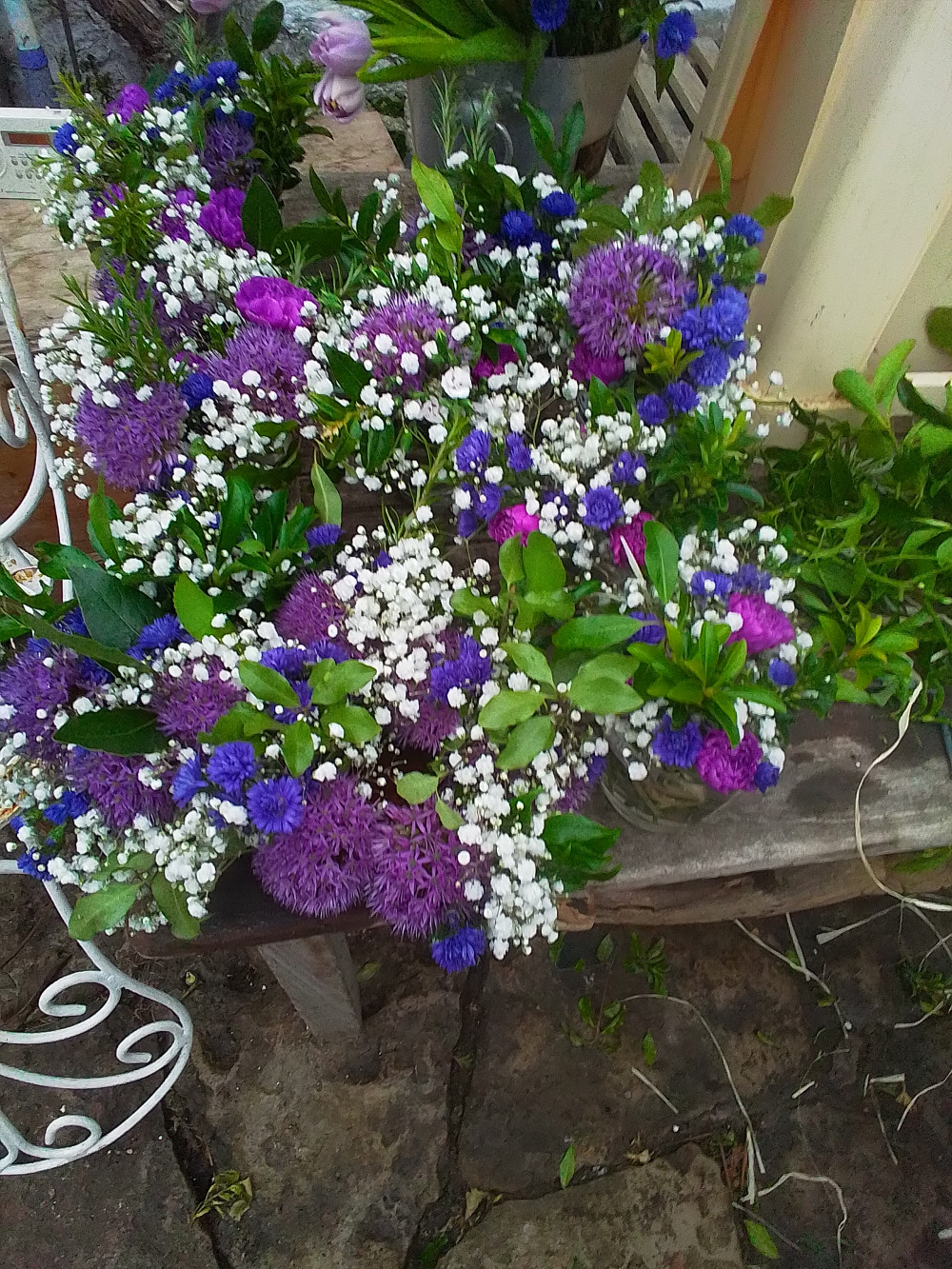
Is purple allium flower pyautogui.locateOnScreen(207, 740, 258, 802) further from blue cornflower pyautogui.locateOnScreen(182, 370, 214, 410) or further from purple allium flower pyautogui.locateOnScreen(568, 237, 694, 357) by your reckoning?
purple allium flower pyautogui.locateOnScreen(568, 237, 694, 357)

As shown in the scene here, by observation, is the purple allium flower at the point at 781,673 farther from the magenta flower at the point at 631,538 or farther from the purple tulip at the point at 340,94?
the purple tulip at the point at 340,94

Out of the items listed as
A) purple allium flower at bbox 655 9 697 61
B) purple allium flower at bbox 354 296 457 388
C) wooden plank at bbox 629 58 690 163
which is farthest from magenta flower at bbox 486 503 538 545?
wooden plank at bbox 629 58 690 163

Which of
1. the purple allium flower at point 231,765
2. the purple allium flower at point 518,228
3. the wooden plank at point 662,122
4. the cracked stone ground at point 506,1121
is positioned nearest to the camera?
the purple allium flower at point 231,765

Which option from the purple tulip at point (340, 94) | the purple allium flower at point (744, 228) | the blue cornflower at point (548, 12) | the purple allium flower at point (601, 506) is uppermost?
the blue cornflower at point (548, 12)

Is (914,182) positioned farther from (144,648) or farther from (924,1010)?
(924,1010)

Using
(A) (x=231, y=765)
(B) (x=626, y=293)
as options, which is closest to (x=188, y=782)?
(A) (x=231, y=765)

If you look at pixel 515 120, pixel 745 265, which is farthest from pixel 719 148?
pixel 515 120

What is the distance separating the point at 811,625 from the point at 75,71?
214 centimetres

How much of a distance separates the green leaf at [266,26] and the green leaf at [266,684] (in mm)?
730

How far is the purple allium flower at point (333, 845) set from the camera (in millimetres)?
618

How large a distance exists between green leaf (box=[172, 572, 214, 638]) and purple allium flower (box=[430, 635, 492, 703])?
17 cm

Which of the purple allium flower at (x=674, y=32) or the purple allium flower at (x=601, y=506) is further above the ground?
the purple allium flower at (x=674, y=32)

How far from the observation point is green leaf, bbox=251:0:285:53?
90 centimetres

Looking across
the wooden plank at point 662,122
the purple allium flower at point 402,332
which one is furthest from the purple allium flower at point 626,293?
the wooden plank at point 662,122
